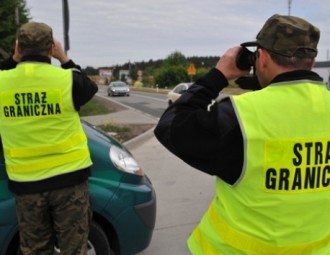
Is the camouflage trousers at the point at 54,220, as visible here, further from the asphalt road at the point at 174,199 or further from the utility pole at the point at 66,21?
the utility pole at the point at 66,21

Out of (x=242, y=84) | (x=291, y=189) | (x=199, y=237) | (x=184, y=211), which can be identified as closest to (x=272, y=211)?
(x=291, y=189)

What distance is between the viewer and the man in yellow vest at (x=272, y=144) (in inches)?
68.1

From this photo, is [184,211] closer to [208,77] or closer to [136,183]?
[136,183]

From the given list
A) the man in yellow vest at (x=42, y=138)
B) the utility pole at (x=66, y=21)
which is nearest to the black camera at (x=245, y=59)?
the man in yellow vest at (x=42, y=138)

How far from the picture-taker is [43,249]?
9.57 ft

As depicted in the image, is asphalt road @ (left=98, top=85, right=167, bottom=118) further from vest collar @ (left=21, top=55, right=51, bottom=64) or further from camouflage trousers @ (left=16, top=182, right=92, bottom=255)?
vest collar @ (left=21, top=55, right=51, bottom=64)

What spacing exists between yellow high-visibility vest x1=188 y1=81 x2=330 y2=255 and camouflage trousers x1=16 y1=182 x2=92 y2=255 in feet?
4.27

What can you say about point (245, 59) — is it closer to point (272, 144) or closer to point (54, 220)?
point (272, 144)

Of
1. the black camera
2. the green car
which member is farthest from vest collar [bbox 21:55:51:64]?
the black camera

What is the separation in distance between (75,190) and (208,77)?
4.43 ft

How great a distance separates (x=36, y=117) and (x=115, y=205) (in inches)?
42.3

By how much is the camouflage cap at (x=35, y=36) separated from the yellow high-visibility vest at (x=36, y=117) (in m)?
0.11

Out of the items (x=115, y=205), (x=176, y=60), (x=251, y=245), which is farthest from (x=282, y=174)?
(x=176, y=60)

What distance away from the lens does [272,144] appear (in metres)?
1.73
